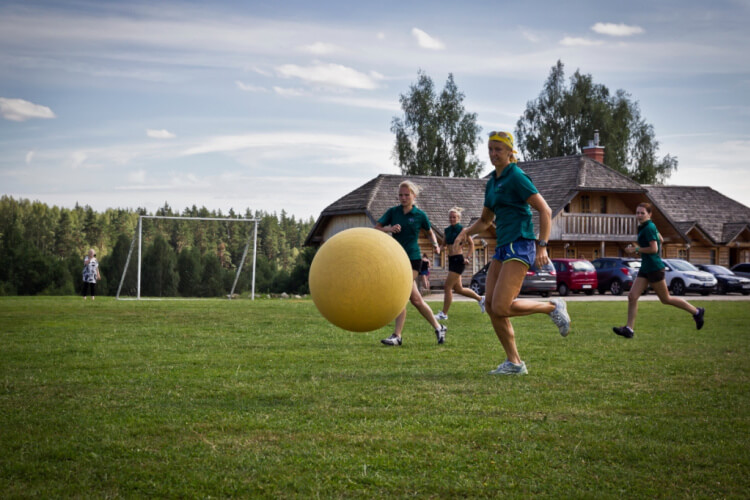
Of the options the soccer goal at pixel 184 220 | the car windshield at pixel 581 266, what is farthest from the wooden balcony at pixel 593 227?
the soccer goal at pixel 184 220

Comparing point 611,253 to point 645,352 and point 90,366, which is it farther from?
point 90,366

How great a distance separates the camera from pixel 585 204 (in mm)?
50406

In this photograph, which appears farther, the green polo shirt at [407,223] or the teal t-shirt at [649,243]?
the teal t-shirt at [649,243]

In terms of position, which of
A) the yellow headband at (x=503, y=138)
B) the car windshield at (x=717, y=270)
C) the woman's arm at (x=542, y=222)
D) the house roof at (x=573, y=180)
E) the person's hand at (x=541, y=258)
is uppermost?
the house roof at (x=573, y=180)

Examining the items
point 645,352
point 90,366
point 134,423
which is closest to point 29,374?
point 90,366

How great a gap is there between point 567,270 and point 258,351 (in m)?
27.6

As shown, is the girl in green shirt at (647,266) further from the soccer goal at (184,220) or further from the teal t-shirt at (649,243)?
the soccer goal at (184,220)

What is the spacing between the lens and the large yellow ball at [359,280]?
6.98 meters

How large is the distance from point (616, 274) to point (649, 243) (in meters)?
25.4

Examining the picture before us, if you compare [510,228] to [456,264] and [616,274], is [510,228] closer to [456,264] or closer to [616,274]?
[456,264]

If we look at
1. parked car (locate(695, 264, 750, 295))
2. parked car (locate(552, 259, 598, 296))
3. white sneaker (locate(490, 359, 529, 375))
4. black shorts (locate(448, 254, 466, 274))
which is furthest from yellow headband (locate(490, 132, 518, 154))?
parked car (locate(695, 264, 750, 295))

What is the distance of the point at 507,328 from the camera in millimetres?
8266

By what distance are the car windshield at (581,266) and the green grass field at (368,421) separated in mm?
25134

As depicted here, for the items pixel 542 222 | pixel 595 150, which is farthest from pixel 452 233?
pixel 595 150
